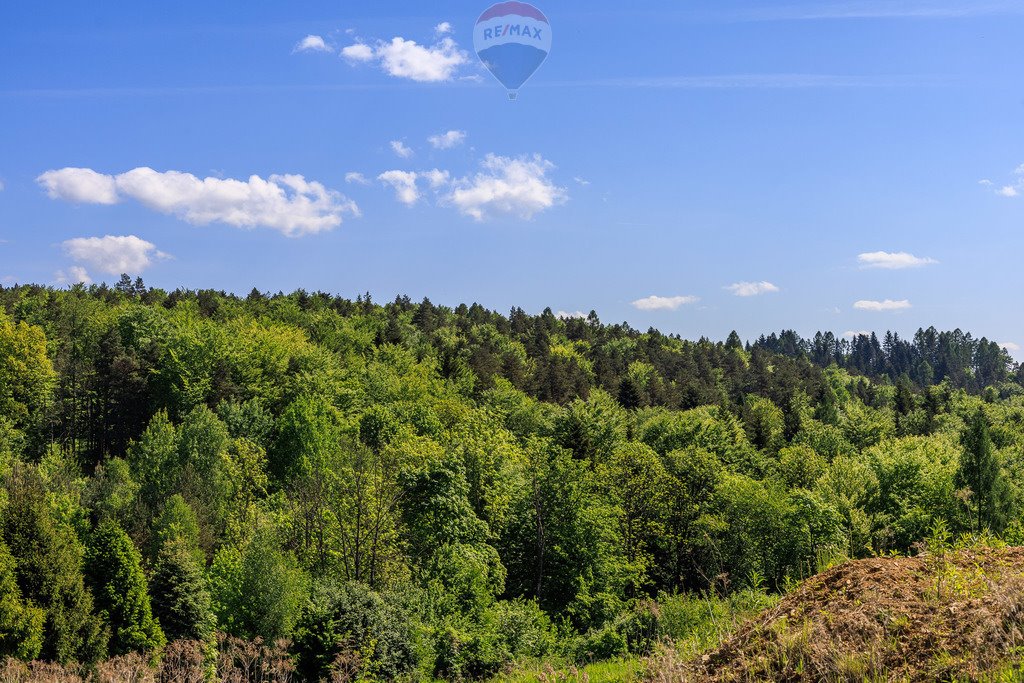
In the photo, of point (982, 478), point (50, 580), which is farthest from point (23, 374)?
point (982, 478)

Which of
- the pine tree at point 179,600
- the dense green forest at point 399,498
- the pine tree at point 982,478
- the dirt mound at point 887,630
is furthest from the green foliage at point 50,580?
the pine tree at point 982,478

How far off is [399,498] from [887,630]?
31.3 meters

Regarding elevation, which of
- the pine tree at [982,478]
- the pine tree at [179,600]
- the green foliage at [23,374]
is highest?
the green foliage at [23,374]

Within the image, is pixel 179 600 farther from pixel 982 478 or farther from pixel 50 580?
pixel 982 478

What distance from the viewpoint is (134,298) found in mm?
112188

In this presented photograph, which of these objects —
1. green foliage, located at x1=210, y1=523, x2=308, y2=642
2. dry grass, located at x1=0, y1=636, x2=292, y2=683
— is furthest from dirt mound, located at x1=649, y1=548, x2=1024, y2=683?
green foliage, located at x1=210, y1=523, x2=308, y2=642

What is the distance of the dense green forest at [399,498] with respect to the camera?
26.2 meters

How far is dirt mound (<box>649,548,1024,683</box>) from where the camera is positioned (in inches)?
272

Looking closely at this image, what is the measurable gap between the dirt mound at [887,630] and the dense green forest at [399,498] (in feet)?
6.39

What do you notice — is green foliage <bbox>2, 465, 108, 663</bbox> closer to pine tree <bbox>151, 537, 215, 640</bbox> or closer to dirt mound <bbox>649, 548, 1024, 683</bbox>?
pine tree <bbox>151, 537, 215, 640</bbox>

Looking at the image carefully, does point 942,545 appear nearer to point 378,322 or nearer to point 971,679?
point 971,679

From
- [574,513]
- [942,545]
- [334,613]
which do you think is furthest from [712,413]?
[942,545]

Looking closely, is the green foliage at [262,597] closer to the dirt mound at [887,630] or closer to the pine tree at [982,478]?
the dirt mound at [887,630]

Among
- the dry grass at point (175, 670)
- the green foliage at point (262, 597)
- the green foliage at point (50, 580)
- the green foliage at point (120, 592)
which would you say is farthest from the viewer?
the green foliage at point (262, 597)
